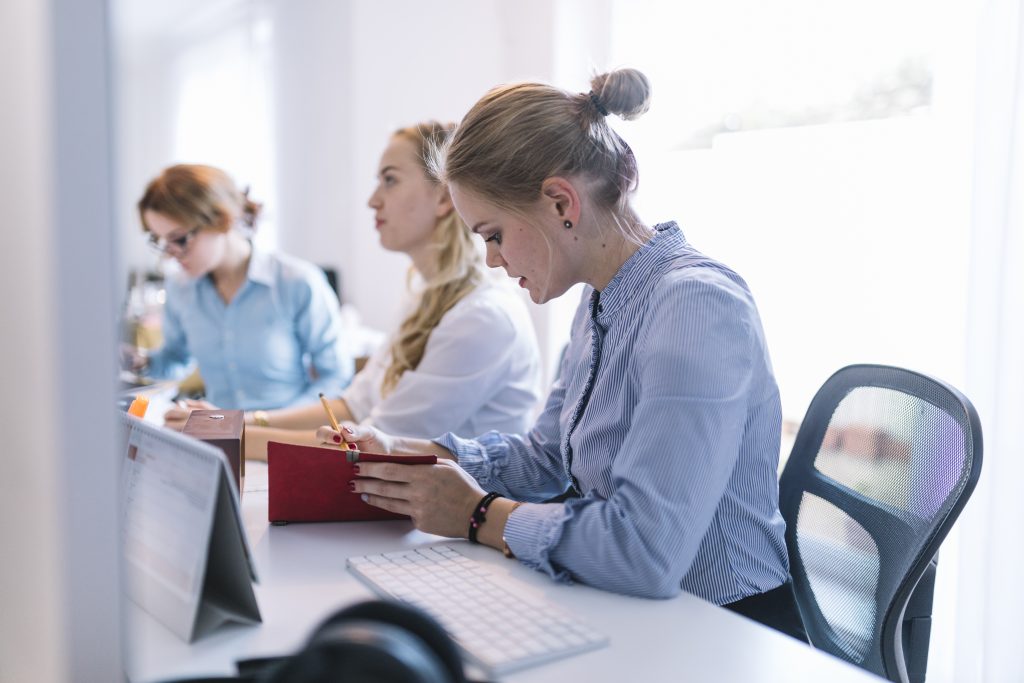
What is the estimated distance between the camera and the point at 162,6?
457 cm

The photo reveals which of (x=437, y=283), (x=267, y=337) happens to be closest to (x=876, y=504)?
(x=437, y=283)

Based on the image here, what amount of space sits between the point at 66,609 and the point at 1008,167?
172 cm

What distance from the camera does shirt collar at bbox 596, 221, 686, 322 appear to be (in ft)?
3.97

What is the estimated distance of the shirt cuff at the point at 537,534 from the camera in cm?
99

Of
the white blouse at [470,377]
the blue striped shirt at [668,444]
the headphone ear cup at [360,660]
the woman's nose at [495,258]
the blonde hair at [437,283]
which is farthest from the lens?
the blonde hair at [437,283]

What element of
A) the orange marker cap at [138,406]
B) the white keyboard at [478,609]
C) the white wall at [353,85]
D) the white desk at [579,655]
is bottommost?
the white desk at [579,655]

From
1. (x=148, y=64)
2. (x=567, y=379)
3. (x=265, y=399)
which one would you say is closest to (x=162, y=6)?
(x=148, y=64)

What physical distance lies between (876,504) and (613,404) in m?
0.39

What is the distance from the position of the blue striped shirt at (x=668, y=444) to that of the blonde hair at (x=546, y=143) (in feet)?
0.40

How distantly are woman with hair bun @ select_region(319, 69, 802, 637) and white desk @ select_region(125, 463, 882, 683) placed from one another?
4 centimetres

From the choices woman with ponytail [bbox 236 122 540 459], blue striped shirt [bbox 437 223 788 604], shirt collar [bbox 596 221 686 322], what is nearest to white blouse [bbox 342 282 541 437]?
woman with ponytail [bbox 236 122 540 459]

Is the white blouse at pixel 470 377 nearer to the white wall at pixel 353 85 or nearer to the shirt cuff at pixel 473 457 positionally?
the shirt cuff at pixel 473 457

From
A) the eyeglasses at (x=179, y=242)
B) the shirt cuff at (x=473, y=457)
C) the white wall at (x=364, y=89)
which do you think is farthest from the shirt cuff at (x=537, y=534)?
the white wall at (x=364, y=89)

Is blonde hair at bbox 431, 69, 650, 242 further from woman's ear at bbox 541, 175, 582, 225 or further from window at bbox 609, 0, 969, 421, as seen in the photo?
window at bbox 609, 0, 969, 421
